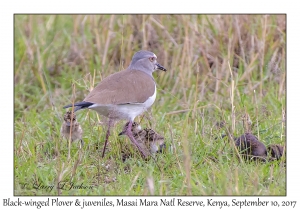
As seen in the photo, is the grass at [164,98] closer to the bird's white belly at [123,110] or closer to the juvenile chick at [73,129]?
the juvenile chick at [73,129]

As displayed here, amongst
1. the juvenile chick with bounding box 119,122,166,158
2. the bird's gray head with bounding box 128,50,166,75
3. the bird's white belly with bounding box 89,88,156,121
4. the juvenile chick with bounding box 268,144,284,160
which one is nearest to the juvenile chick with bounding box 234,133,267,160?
the juvenile chick with bounding box 268,144,284,160

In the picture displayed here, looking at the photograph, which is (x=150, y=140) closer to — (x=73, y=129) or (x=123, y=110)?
(x=123, y=110)

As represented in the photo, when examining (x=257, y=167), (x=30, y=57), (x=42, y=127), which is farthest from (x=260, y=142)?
(x=30, y=57)

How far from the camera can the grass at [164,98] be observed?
209 inches

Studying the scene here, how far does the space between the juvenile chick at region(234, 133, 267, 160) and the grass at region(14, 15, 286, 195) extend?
0.11 metres

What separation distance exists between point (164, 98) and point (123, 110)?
169cm

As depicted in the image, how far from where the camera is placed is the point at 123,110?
6309 mm

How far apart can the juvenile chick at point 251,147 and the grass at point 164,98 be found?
109 millimetres

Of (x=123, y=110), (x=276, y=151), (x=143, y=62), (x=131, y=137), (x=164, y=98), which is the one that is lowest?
(x=276, y=151)

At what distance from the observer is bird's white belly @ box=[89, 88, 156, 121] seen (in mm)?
6184

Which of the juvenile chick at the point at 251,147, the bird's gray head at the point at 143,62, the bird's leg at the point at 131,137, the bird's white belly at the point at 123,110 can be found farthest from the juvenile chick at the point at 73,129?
the juvenile chick at the point at 251,147

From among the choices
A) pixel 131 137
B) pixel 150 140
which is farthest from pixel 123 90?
pixel 150 140

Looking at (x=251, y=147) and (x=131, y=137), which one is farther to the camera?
(x=131, y=137)
